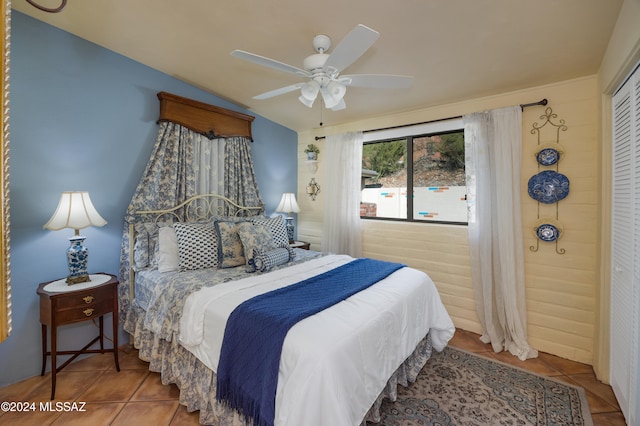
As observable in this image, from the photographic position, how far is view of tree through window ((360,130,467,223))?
10.9ft

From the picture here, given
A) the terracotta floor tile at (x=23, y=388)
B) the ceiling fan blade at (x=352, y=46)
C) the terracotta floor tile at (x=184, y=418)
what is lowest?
the terracotta floor tile at (x=184, y=418)

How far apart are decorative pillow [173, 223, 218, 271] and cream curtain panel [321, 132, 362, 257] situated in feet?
6.04

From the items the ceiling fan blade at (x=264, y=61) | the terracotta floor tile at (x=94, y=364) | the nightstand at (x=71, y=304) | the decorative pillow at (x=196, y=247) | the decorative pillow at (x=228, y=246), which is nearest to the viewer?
the ceiling fan blade at (x=264, y=61)

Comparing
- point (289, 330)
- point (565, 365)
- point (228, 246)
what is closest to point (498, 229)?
point (565, 365)

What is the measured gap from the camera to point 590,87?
8.03ft

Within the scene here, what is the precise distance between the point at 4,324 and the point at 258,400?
A: 1.13 meters

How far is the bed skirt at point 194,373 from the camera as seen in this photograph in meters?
1.69

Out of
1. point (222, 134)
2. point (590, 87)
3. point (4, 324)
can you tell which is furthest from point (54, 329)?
point (590, 87)

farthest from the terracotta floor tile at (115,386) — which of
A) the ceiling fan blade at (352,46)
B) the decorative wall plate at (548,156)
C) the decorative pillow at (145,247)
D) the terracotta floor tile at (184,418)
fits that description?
the decorative wall plate at (548,156)

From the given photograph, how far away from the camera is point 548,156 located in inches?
102

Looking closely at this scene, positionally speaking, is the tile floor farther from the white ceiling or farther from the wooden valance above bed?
the white ceiling

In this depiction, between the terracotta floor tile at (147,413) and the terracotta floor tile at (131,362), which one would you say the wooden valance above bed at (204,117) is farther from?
the terracotta floor tile at (147,413)

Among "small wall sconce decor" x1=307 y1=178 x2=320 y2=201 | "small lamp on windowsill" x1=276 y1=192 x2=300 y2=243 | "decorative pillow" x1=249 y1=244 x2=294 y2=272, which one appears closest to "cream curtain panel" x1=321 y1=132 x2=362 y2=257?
"small wall sconce decor" x1=307 y1=178 x2=320 y2=201

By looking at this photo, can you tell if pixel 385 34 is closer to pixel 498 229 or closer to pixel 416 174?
pixel 416 174
